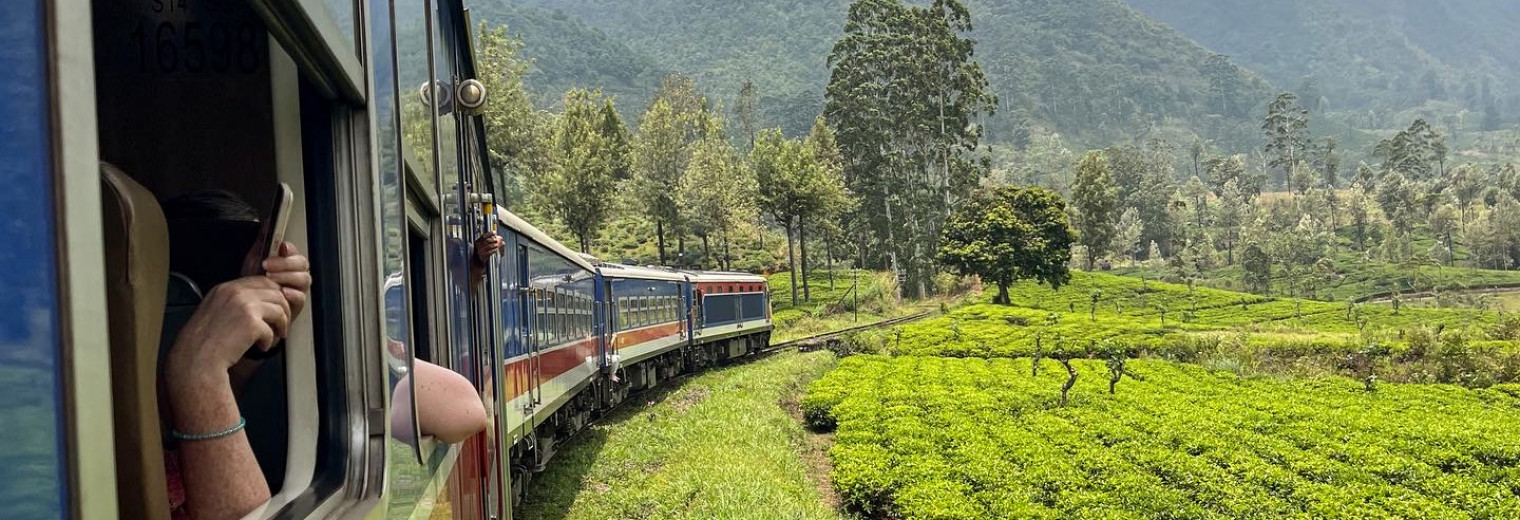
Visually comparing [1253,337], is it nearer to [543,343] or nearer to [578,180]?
[578,180]

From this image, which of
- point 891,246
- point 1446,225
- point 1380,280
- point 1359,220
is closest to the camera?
point 891,246

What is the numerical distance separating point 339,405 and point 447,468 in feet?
3.72

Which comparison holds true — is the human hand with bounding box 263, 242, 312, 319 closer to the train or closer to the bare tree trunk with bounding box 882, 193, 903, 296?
the train

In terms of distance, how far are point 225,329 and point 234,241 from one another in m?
0.40

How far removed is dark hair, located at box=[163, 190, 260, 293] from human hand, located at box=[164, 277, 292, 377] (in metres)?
0.27

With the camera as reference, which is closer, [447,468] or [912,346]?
[447,468]

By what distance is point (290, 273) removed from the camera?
→ 52.7 inches

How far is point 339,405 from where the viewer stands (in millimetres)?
1533

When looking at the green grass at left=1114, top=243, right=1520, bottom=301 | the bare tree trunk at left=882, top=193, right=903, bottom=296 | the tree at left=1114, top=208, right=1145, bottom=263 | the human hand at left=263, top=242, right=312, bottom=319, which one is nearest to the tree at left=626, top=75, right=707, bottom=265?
the bare tree trunk at left=882, top=193, right=903, bottom=296

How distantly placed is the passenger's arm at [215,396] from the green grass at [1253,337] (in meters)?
20.6

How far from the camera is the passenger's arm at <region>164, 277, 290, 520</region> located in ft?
3.96

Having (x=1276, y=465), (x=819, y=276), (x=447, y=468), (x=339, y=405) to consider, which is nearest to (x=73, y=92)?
(x=339, y=405)

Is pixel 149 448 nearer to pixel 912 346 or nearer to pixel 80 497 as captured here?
pixel 80 497

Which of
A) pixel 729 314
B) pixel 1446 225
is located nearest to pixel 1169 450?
pixel 729 314
